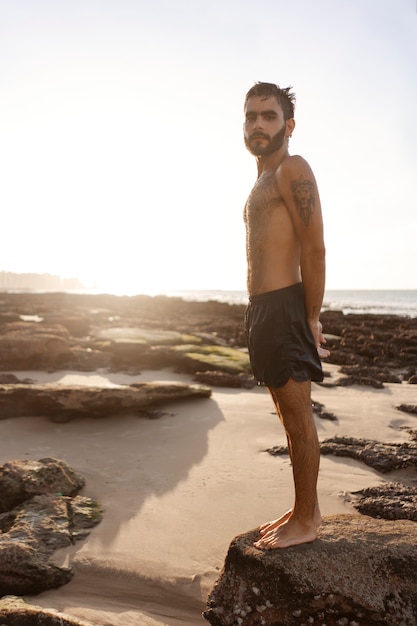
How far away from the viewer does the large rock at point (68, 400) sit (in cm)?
621

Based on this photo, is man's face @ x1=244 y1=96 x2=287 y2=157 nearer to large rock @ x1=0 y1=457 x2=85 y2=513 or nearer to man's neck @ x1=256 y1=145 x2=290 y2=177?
man's neck @ x1=256 y1=145 x2=290 y2=177

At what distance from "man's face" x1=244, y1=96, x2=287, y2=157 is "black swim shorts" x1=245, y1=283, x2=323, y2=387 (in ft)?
3.30

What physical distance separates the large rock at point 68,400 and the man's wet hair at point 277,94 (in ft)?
15.0

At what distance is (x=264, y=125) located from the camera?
297 cm

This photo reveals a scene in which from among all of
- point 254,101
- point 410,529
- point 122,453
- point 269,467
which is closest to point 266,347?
point 410,529

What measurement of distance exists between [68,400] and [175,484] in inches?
97.0

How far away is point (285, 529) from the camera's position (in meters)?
2.73

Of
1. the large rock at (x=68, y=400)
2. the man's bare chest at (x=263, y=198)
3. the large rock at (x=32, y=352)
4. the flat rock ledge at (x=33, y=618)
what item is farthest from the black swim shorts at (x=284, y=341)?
the large rock at (x=32, y=352)

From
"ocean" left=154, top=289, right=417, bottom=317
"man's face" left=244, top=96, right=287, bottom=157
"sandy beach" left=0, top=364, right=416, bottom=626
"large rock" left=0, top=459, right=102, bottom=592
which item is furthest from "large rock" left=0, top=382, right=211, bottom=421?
"ocean" left=154, top=289, right=417, bottom=317

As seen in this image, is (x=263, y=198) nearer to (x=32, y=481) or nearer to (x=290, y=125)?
(x=290, y=125)

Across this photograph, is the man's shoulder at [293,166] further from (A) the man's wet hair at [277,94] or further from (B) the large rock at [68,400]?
(B) the large rock at [68,400]

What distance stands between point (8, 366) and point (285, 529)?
8700 millimetres

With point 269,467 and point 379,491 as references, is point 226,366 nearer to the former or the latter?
point 269,467

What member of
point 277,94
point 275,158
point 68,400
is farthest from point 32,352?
point 277,94
